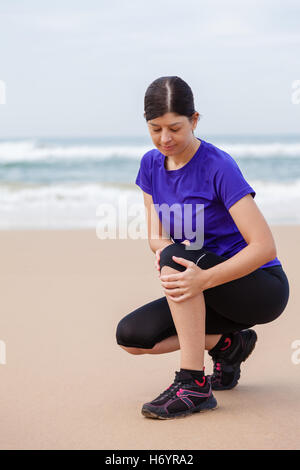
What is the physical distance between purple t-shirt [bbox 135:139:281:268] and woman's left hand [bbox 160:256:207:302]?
0.18 m

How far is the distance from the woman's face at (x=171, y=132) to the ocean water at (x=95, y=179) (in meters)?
4.32

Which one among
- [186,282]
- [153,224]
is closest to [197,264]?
[186,282]

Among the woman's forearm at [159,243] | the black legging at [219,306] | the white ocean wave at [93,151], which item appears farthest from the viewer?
the white ocean wave at [93,151]

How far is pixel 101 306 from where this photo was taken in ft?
14.0

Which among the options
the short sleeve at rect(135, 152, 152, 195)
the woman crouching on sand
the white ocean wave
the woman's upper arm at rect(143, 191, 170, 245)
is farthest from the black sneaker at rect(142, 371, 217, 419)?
the white ocean wave

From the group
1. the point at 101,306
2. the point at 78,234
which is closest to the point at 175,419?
the point at 101,306

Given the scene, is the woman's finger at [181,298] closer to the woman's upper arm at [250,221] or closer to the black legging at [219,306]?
the black legging at [219,306]

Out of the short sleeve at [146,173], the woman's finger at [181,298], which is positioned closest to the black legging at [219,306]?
the woman's finger at [181,298]

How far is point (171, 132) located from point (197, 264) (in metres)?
0.48

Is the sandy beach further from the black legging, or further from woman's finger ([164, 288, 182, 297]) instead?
woman's finger ([164, 288, 182, 297])

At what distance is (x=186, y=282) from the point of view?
8.06 ft

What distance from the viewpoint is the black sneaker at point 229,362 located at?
2.85m

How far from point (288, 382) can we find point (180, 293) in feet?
2.56

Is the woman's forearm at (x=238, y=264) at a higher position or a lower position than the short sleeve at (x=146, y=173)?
lower
